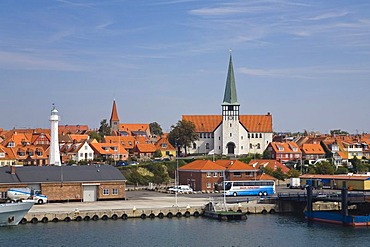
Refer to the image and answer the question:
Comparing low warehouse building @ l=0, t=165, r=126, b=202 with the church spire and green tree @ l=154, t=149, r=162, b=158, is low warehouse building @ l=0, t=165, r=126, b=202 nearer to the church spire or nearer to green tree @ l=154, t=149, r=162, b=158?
green tree @ l=154, t=149, r=162, b=158

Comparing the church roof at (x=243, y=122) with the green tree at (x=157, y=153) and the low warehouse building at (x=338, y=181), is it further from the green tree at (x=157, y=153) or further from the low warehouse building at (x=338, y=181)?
the low warehouse building at (x=338, y=181)

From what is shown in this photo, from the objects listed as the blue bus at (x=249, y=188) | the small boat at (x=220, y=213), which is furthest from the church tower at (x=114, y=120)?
the small boat at (x=220, y=213)

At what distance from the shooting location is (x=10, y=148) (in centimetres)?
8525

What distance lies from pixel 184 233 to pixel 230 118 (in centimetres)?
5550

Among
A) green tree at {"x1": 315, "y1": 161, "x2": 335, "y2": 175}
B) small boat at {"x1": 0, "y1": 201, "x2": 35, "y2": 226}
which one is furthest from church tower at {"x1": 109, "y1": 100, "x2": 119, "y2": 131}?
small boat at {"x1": 0, "y1": 201, "x2": 35, "y2": 226}

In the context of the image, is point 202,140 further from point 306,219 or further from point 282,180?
point 306,219

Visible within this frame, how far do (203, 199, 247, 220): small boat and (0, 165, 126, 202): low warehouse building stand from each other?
9.11m

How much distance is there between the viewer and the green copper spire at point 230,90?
9581cm

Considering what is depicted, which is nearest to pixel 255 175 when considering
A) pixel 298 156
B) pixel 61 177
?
pixel 61 177

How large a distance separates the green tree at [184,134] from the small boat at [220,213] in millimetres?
45955

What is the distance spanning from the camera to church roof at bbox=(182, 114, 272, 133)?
10000 centimetres

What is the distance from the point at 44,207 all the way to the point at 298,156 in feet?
175

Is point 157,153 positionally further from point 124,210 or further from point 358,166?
point 124,210

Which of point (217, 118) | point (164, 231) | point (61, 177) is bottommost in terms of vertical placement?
point (164, 231)
